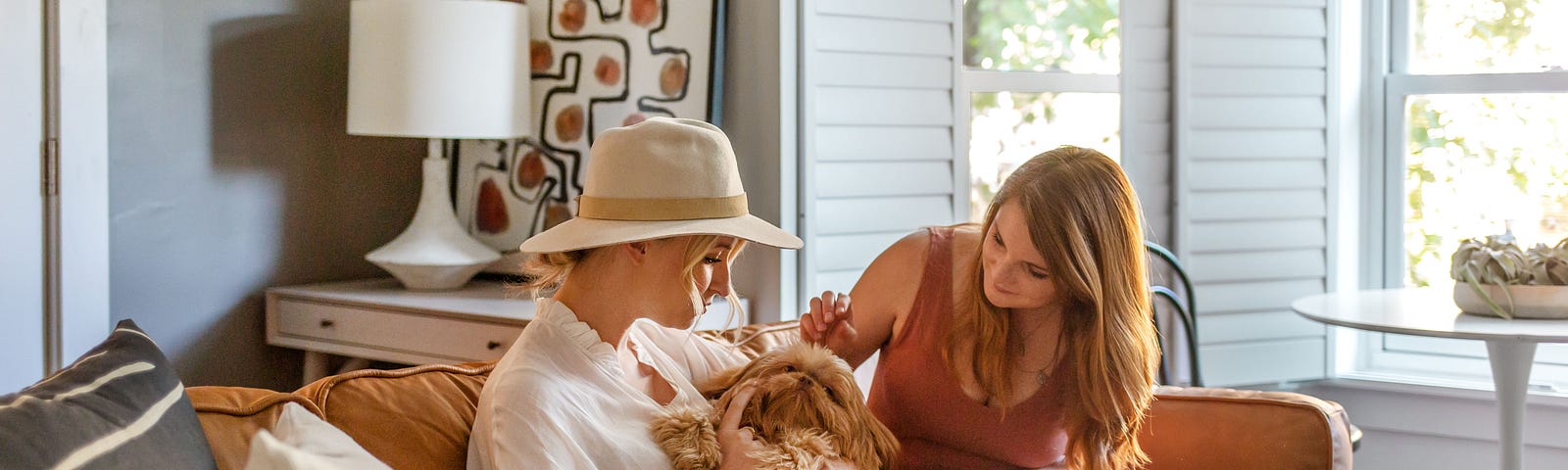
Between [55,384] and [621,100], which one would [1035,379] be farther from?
[621,100]

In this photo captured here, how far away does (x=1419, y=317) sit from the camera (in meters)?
2.27

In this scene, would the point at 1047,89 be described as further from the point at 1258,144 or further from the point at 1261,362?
the point at 1261,362

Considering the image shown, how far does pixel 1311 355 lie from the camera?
2.95 metres

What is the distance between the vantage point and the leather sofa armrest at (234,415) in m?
1.16

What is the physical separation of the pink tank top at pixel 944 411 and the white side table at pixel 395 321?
0.74 meters

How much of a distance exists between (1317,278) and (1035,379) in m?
1.61

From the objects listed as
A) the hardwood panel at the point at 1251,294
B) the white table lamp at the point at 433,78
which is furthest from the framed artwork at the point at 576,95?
the hardwood panel at the point at 1251,294

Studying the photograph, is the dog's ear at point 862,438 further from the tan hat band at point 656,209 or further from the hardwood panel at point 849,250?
the hardwood panel at point 849,250

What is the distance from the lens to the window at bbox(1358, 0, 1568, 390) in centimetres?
285

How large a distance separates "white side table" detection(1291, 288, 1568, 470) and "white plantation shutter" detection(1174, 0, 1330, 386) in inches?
15.1

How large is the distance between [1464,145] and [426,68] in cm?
238

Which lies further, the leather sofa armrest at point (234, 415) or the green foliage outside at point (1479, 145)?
the green foliage outside at point (1479, 145)

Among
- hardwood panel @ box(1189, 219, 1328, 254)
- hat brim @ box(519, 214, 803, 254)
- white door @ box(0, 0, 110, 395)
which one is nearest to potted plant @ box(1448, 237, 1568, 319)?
hardwood panel @ box(1189, 219, 1328, 254)

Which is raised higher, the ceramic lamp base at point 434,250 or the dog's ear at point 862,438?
the ceramic lamp base at point 434,250
